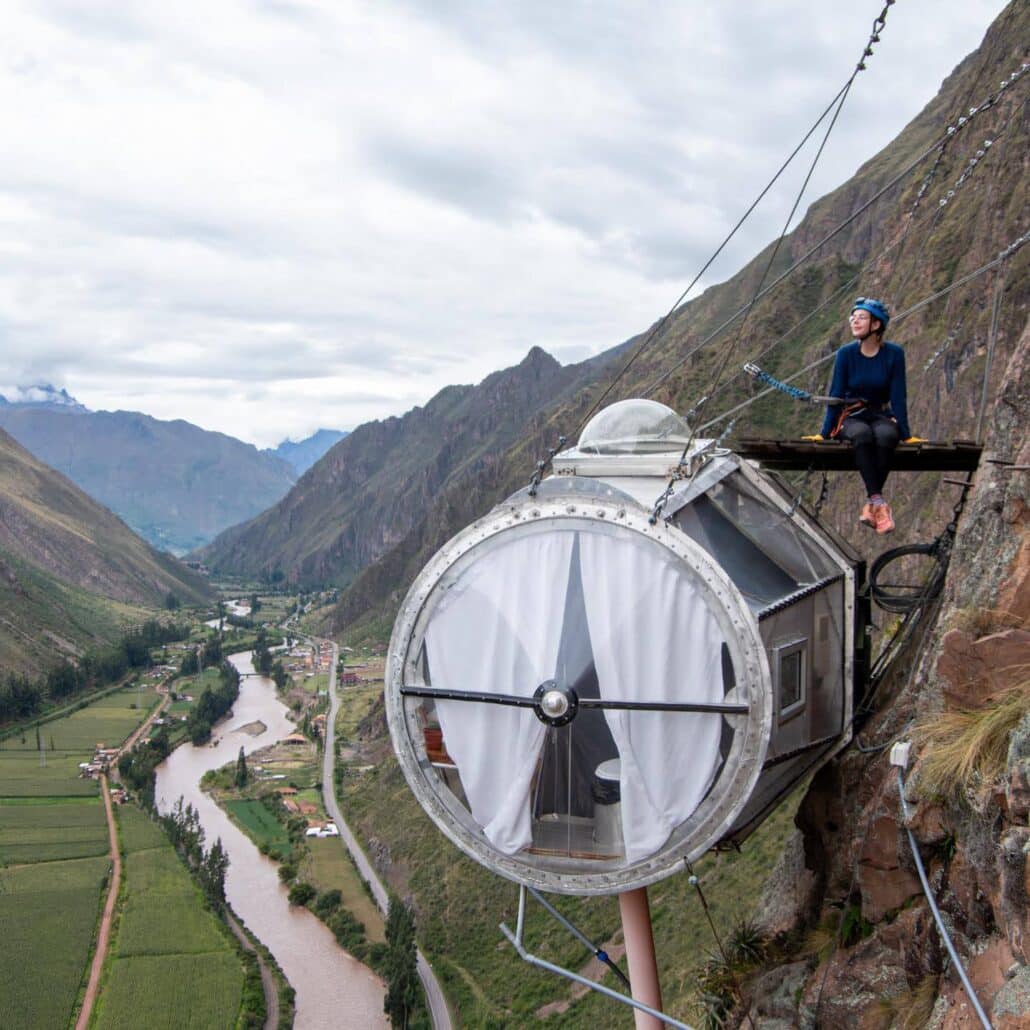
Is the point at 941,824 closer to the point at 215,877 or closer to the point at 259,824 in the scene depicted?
the point at 215,877

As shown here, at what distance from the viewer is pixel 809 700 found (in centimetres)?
806

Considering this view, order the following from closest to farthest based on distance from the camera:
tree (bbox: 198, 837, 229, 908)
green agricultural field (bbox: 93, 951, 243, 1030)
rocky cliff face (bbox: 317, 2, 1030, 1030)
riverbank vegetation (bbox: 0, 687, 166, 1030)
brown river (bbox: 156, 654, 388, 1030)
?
1. rocky cliff face (bbox: 317, 2, 1030, 1030)
2. brown river (bbox: 156, 654, 388, 1030)
3. green agricultural field (bbox: 93, 951, 243, 1030)
4. riverbank vegetation (bbox: 0, 687, 166, 1030)
5. tree (bbox: 198, 837, 229, 908)

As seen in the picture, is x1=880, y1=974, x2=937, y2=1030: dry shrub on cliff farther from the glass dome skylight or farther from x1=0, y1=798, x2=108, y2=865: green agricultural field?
x1=0, y1=798, x2=108, y2=865: green agricultural field

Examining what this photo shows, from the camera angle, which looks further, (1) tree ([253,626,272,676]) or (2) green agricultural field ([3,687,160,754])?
(1) tree ([253,626,272,676])

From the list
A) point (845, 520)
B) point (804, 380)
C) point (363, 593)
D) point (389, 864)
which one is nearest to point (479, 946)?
point (389, 864)

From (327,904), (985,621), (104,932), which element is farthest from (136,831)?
(985,621)

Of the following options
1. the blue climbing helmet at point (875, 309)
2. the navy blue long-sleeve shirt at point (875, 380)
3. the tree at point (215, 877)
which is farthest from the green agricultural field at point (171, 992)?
the blue climbing helmet at point (875, 309)

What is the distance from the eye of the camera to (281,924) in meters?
59.2

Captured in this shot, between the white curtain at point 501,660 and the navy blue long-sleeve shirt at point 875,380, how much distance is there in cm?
311

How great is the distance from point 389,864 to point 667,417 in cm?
5911

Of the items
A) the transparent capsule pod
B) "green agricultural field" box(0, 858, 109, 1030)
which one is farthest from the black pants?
"green agricultural field" box(0, 858, 109, 1030)

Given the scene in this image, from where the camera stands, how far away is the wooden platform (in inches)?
324

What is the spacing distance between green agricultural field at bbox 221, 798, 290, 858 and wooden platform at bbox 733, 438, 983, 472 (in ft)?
220

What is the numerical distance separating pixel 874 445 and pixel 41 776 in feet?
313
